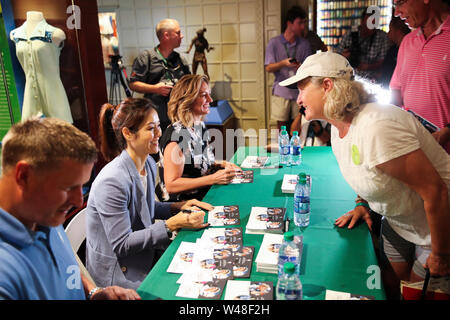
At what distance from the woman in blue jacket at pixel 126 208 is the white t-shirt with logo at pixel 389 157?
0.77 metres

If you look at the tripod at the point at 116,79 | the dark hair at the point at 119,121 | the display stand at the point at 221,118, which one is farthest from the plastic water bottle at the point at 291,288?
the tripod at the point at 116,79

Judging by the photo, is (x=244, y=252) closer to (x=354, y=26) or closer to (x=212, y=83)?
(x=212, y=83)

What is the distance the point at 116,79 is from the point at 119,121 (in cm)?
417

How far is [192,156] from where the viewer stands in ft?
8.57

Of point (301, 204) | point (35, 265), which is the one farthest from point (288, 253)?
→ point (35, 265)

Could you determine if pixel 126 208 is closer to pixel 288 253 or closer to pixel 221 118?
pixel 288 253

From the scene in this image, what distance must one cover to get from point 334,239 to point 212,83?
4647 millimetres

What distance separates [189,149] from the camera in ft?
8.44

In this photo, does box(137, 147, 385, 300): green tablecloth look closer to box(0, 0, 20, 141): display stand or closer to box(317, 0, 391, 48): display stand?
box(0, 0, 20, 141): display stand

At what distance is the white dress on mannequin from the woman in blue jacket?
1582 millimetres

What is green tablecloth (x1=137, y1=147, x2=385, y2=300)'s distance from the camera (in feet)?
4.70

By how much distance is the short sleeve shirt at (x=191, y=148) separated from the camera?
2.52 metres

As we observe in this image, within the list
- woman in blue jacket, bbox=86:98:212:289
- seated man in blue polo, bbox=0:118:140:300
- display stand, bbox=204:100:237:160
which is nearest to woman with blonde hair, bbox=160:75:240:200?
woman in blue jacket, bbox=86:98:212:289

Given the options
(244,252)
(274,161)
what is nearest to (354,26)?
(274,161)
